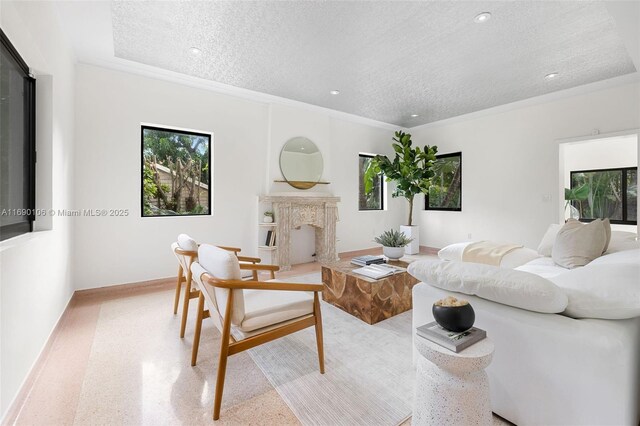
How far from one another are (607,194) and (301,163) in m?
6.86

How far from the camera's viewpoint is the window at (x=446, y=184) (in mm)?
6062

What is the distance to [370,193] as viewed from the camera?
646cm

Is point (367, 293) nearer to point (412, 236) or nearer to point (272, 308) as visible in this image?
point (272, 308)

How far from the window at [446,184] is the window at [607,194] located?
9.54 feet

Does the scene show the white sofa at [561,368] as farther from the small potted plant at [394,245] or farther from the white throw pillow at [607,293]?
the small potted plant at [394,245]

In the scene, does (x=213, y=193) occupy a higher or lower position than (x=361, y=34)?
lower

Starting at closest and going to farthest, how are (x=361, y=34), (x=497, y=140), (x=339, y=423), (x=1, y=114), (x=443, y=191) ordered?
(x=339, y=423) < (x=1, y=114) < (x=361, y=34) < (x=497, y=140) < (x=443, y=191)

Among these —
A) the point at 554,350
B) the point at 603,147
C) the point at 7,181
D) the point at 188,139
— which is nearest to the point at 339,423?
the point at 554,350

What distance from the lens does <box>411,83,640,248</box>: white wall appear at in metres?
4.29

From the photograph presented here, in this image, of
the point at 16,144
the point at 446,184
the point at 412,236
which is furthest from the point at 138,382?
the point at 446,184

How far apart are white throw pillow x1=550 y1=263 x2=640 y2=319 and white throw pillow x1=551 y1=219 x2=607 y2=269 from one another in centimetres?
140

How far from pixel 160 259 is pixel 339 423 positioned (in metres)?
3.31

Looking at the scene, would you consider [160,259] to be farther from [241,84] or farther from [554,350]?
[554,350]

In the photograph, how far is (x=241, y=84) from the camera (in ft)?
13.6
